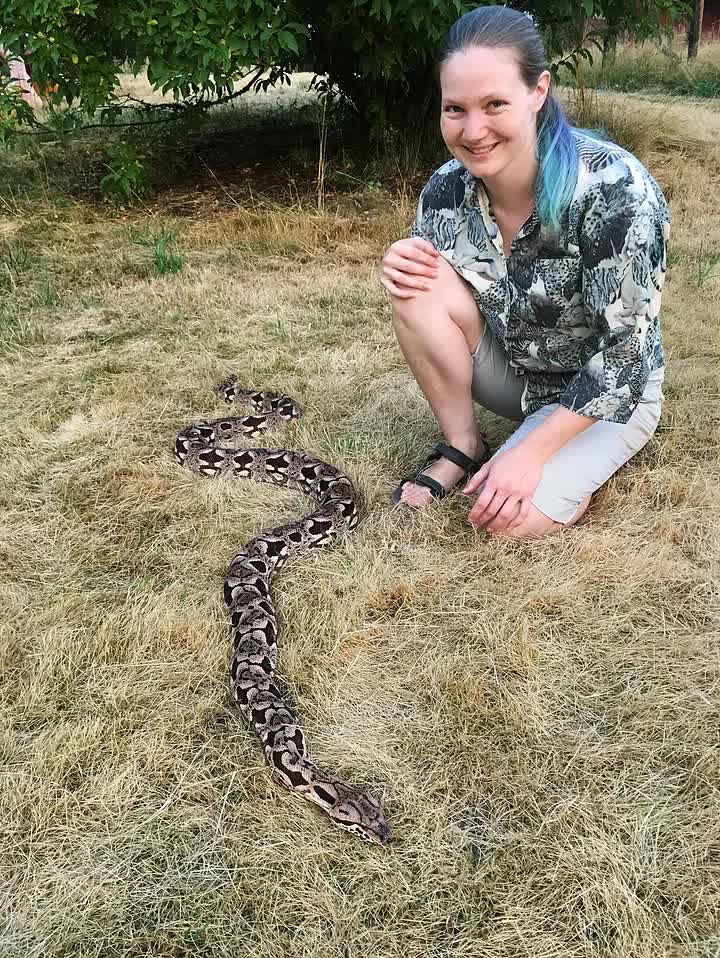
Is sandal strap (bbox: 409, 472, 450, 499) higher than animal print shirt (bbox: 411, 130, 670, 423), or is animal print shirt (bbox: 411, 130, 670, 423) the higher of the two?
animal print shirt (bbox: 411, 130, 670, 423)

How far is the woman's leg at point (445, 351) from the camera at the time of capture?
375cm

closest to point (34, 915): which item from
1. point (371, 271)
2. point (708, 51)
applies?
point (371, 271)

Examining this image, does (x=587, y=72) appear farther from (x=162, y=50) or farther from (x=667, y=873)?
(x=667, y=873)

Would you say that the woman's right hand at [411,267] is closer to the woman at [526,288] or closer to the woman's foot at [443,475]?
the woman at [526,288]

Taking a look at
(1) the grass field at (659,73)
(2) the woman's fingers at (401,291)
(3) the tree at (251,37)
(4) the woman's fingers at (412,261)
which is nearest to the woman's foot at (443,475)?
(2) the woman's fingers at (401,291)

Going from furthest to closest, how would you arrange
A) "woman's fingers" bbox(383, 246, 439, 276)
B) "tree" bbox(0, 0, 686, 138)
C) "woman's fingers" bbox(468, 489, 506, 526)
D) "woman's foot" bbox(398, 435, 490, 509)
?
"tree" bbox(0, 0, 686, 138) < "woman's foot" bbox(398, 435, 490, 509) < "woman's fingers" bbox(383, 246, 439, 276) < "woman's fingers" bbox(468, 489, 506, 526)

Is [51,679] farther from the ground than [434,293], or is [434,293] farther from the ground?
[434,293]

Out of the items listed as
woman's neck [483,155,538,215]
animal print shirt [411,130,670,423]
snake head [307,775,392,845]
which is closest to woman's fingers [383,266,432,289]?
animal print shirt [411,130,670,423]

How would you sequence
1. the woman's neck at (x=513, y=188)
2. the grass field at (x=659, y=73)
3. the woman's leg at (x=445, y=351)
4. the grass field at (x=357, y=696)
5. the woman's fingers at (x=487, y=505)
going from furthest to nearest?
the grass field at (x=659, y=73)
the woman's leg at (x=445, y=351)
the woman's fingers at (x=487, y=505)
the woman's neck at (x=513, y=188)
the grass field at (x=357, y=696)

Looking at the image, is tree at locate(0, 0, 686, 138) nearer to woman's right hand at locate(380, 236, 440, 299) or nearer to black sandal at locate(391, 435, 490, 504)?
woman's right hand at locate(380, 236, 440, 299)

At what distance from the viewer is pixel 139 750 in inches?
109

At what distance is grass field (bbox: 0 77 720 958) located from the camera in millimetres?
2279

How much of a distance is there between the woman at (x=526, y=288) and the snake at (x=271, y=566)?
51 cm

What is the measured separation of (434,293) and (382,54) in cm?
529
